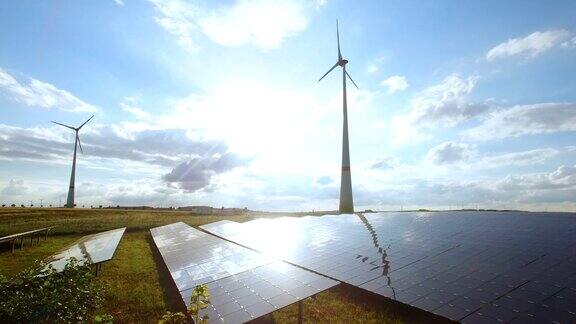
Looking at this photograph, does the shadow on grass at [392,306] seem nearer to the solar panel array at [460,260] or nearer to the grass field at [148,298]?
the grass field at [148,298]

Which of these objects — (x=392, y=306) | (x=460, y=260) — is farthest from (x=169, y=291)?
(x=460, y=260)

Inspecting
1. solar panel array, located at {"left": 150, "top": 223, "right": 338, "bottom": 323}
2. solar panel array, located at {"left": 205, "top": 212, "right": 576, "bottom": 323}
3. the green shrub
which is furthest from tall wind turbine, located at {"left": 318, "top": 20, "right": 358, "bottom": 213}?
the green shrub

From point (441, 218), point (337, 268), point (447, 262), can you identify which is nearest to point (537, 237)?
point (447, 262)

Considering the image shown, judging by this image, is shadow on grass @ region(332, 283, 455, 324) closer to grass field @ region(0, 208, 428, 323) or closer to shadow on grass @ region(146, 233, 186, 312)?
grass field @ region(0, 208, 428, 323)

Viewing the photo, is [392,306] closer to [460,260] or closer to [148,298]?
[460,260]

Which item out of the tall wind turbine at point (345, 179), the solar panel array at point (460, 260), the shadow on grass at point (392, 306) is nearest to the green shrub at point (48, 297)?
the solar panel array at point (460, 260)

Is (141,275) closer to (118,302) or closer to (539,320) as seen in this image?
(118,302)

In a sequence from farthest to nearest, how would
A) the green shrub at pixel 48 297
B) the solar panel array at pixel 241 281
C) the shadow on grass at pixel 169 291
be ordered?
the shadow on grass at pixel 169 291 < the green shrub at pixel 48 297 < the solar panel array at pixel 241 281
